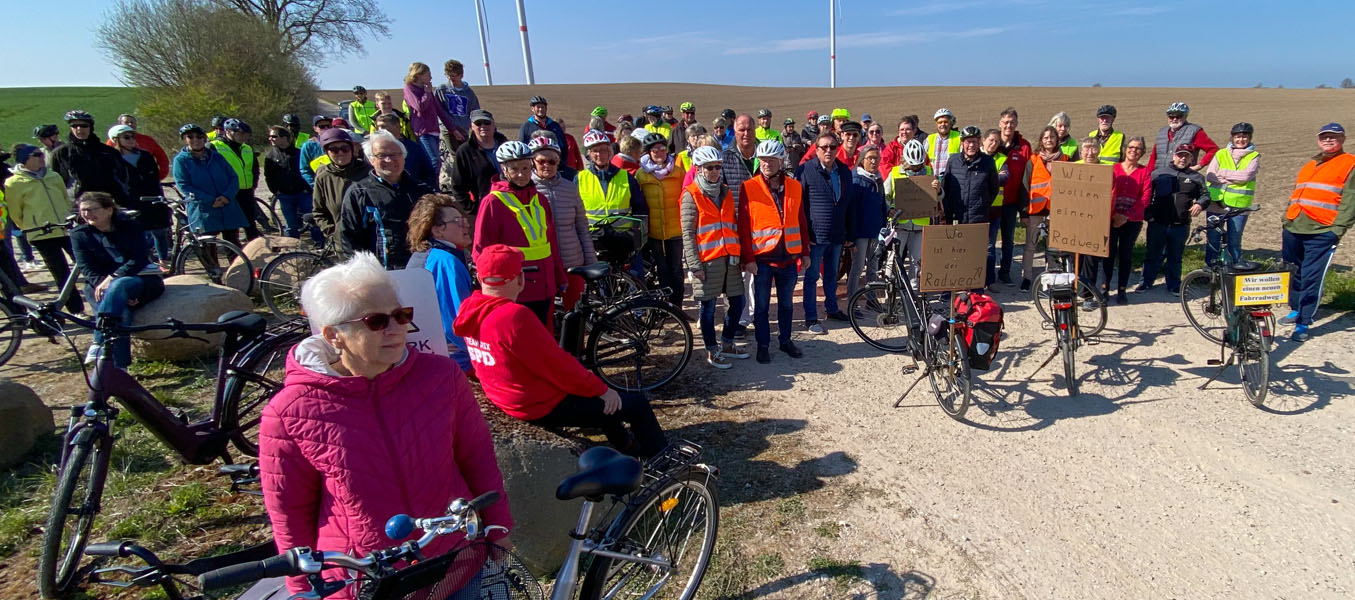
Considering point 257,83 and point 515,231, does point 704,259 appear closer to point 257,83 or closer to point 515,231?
point 515,231

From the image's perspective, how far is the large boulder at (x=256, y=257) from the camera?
743cm

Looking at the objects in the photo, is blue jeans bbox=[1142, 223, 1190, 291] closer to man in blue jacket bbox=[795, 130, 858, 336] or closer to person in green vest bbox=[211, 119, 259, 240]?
man in blue jacket bbox=[795, 130, 858, 336]

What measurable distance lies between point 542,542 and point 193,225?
24.8 feet

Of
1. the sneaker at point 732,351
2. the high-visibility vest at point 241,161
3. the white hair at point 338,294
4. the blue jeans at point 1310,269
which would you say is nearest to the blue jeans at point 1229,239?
the blue jeans at point 1310,269

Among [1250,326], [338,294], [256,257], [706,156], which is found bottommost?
[1250,326]

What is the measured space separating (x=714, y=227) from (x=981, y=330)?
231 centimetres

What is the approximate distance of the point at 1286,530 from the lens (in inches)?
145

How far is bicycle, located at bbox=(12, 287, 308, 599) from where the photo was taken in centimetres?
319

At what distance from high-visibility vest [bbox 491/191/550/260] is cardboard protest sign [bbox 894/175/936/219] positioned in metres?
3.99

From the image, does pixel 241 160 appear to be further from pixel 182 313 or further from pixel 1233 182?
pixel 1233 182

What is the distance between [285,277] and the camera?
7.36 metres

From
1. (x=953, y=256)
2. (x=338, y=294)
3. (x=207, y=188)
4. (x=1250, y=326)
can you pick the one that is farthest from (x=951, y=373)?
(x=207, y=188)

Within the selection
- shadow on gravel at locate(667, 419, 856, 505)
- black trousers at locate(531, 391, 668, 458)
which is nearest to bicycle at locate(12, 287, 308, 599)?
black trousers at locate(531, 391, 668, 458)

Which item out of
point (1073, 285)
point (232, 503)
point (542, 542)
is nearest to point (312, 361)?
point (542, 542)
